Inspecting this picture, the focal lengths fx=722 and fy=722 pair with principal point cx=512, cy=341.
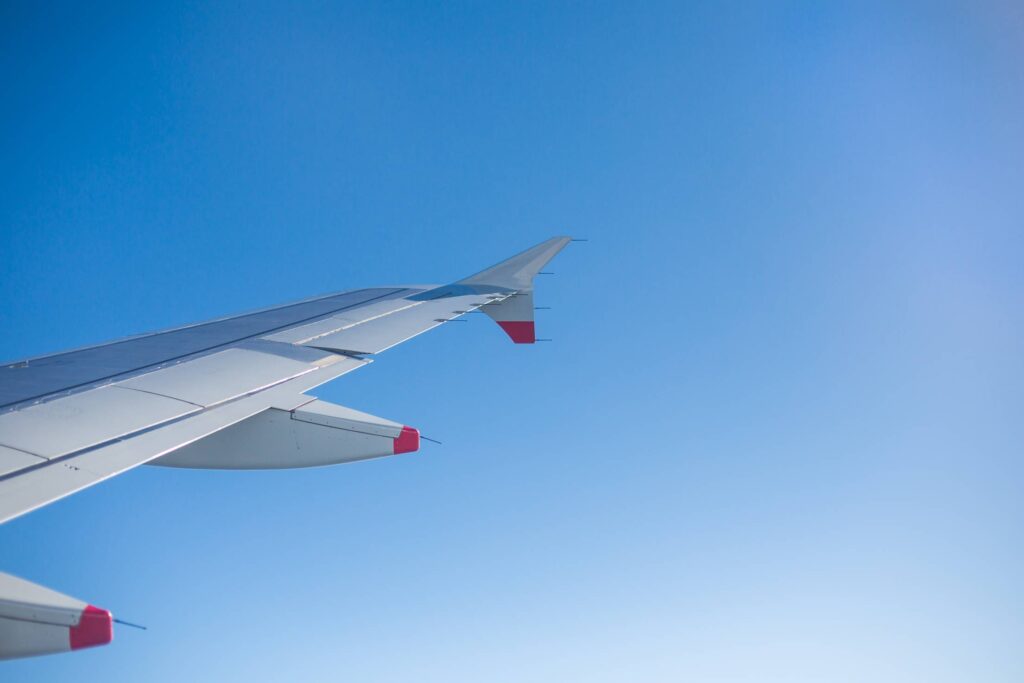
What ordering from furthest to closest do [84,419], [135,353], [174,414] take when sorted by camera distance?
[135,353], [174,414], [84,419]

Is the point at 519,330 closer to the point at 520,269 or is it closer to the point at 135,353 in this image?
the point at 520,269

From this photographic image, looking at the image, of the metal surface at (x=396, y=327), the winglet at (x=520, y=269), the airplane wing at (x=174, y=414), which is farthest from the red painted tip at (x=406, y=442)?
the winglet at (x=520, y=269)

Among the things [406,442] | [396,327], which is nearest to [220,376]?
[406,442]

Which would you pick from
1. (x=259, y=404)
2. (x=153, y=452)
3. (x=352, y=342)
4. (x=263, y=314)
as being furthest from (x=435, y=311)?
(x=153, y=452)

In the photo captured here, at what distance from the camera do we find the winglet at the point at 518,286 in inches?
310

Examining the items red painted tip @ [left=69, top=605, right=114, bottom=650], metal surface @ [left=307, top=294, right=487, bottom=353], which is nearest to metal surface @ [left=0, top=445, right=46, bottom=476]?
red painted tip @ [left=69, top=605, right=114, bottom=650]

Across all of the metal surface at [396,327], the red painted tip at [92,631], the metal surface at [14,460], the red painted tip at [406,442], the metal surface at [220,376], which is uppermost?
the metal surface at [396,327]

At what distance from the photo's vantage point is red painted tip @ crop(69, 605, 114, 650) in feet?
6.72

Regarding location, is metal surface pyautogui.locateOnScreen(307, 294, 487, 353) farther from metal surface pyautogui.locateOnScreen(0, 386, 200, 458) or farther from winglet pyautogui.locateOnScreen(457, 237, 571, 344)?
metal surface pyautogui.locateOnScreen(0, 386, 200, 458)

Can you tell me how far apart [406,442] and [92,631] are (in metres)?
1.99

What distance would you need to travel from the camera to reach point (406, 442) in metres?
3.93

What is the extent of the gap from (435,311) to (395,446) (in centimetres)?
289

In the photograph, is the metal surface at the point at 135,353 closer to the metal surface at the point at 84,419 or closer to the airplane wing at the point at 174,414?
the airplane wing at the point at 174,414

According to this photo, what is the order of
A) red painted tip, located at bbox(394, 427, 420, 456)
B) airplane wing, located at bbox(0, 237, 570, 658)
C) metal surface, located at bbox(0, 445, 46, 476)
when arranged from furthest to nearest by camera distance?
red painted tip, located at bbox(394, 427, 420, 456), metal surface, located at bbox(0, 445, 46, 476), airplane wing, located at bbox(0, 237, 570, 658)
